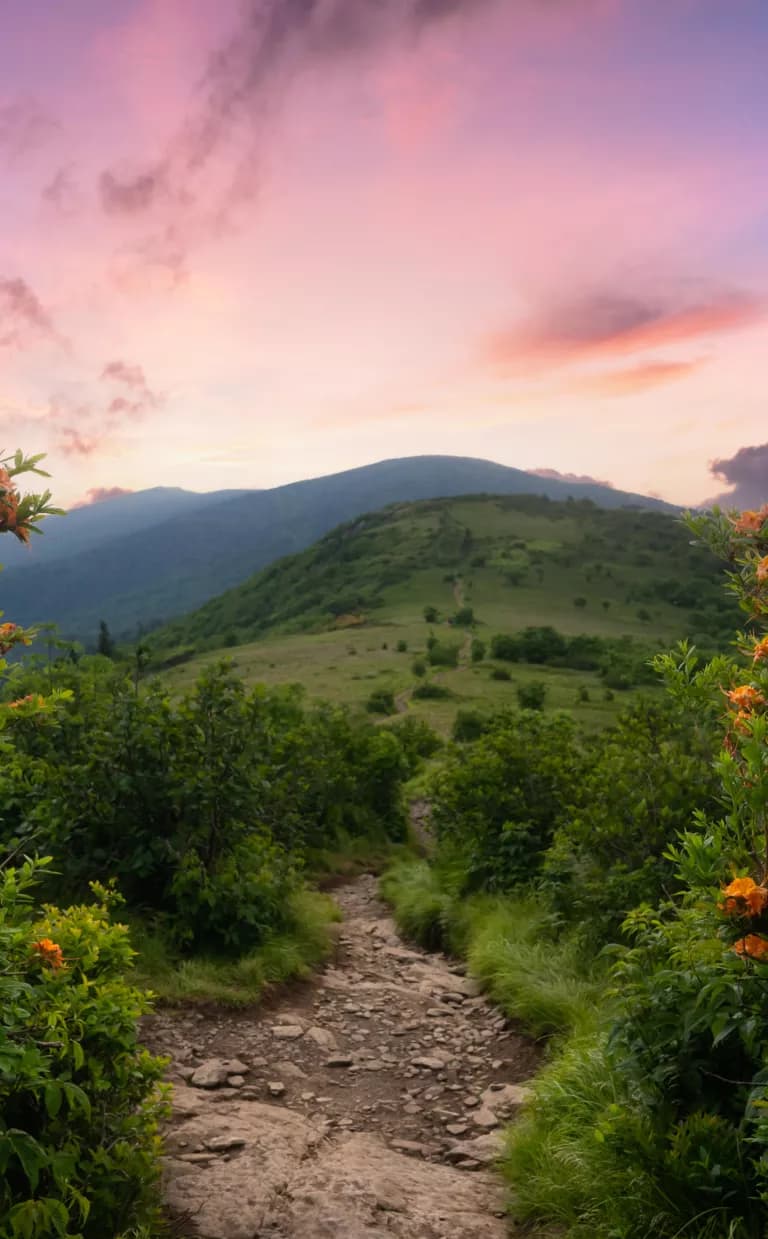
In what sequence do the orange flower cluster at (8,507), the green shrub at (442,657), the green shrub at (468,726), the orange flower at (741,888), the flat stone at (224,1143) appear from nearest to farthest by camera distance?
the orange flower at (741,888) < the orange flower cluster at (8,507) < the flat stone at (224,1143) < the green shrub at (468,726) < the green shrub at (442,657)

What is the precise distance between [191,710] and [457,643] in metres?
75.4

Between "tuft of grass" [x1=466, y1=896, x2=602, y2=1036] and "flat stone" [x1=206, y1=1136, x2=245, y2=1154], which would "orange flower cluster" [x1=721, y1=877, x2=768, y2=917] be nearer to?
"tuft of grass" [x1=466, y1=896, x2=602, y2=1036]

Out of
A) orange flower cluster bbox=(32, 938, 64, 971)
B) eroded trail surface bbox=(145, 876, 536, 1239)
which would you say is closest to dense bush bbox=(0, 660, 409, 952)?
eroded trail surface bbox=(145, 876, 536, 1239)

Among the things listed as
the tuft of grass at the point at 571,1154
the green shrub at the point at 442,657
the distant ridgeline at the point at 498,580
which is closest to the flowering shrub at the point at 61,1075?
the tuft of grass at the point at 571,1154

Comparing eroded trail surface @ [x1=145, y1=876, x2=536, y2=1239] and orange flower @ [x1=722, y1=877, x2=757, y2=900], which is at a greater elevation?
orange flower @ [x1=722, y1=877, x2=757, y2=900]

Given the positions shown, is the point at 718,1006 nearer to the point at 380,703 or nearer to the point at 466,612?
the point at 380,703

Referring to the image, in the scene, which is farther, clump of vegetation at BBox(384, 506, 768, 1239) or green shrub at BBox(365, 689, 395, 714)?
green shrub at BBox(365, 689, 395, 714)

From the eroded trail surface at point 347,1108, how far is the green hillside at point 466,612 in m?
4.59

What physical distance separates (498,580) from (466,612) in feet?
107

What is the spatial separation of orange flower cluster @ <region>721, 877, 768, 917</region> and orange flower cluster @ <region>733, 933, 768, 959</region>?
0.40 feet

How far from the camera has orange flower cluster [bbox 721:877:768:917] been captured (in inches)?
133

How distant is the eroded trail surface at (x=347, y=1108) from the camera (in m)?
4.29

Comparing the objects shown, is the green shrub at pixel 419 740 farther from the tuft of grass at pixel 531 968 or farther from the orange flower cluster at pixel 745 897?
the orange flower cluster at pixel 745 897

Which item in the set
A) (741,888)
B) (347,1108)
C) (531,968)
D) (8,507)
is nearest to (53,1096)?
(8,507)
